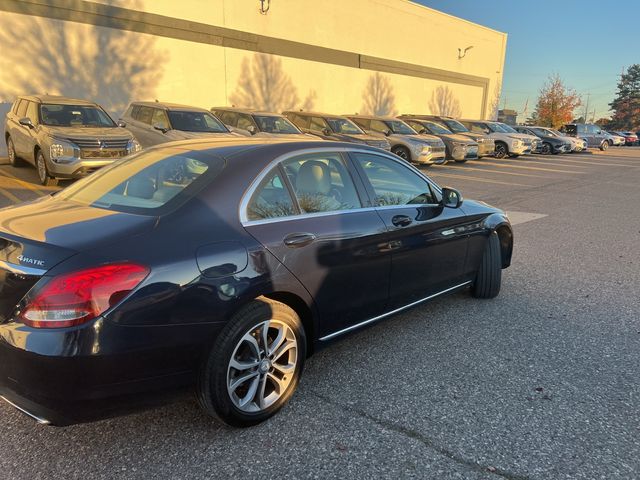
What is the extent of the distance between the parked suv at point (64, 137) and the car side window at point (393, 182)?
22.4ft

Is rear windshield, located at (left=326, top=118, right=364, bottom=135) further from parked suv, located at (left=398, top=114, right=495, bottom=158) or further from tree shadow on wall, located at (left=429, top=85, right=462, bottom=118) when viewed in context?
tree shadow on wall, located at (left=429, top=85, right=462, bottom=118)

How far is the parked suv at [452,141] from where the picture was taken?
1870cm

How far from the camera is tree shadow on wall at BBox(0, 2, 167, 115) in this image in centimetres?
1354

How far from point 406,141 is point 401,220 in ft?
43.5

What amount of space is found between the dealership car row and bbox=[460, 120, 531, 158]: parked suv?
0.90 meters

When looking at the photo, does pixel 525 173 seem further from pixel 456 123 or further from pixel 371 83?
pixel 371 83

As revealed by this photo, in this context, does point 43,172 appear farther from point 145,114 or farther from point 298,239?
point 298,239

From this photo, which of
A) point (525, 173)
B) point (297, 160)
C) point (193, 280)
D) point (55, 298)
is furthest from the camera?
point (525, 173)

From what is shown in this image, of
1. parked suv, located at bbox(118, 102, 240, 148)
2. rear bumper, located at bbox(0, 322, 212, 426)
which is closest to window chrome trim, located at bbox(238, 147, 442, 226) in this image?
rear bumper, located at bbox(0, 322, 212, 426)

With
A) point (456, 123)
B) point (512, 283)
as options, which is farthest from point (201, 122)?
point (456, 123)

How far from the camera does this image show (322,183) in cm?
329

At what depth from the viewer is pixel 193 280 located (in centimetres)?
235

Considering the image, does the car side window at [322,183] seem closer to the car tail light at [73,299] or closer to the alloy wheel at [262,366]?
the alloy wheel at [262,366]

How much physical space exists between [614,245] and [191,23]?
1548 cm
